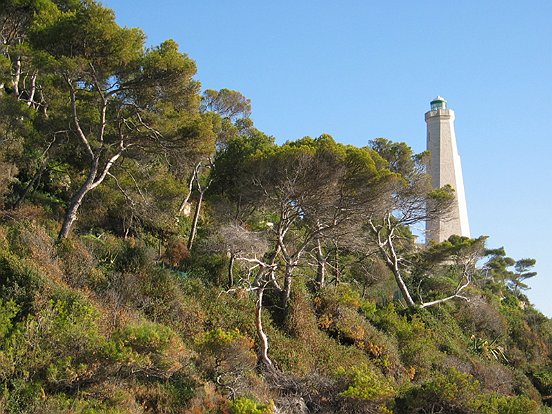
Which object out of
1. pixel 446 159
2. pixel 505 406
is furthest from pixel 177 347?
pixel 446 159

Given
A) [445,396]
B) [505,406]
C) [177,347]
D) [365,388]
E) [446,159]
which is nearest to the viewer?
[177,347]

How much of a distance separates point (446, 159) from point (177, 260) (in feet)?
113

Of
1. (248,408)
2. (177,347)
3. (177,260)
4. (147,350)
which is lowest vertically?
(248,408)

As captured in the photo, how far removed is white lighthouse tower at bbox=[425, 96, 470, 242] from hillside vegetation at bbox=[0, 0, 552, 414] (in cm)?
2417

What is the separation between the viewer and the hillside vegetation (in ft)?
28.8

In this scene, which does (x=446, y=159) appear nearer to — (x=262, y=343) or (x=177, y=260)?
(x=177, y=260)

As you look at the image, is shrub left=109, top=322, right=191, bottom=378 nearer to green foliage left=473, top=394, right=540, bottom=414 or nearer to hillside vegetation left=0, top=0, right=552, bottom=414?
hillside vegetation left=0, top=0, right=552, bottom=414

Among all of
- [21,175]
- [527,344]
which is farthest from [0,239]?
[527,344]

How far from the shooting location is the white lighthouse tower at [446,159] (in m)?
44.9

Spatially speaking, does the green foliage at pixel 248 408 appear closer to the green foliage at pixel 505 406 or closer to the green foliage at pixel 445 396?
the green foliage at pixel 445 396

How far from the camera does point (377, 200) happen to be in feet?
50.6

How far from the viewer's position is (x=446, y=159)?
45531 mm

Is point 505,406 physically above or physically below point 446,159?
below

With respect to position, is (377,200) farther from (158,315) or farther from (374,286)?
(374,286)
